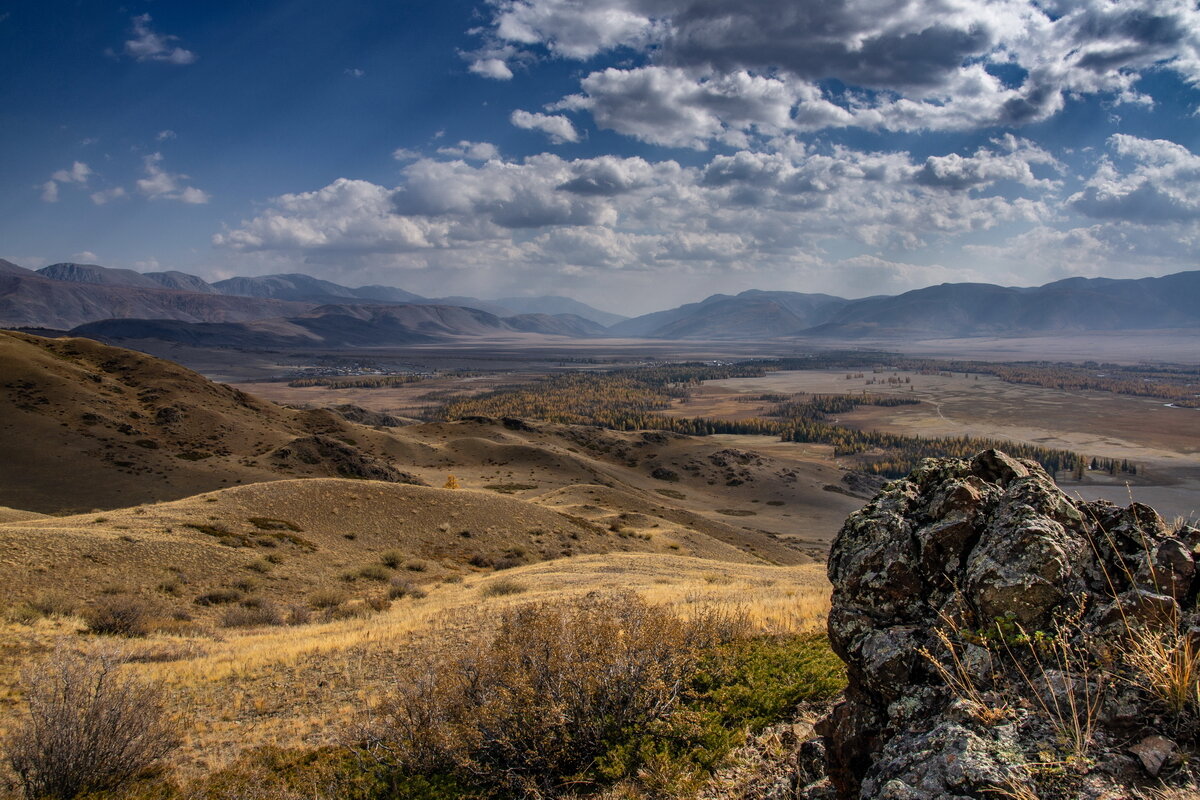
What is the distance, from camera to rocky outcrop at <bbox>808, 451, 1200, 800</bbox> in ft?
13.9

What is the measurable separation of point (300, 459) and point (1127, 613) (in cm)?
7506

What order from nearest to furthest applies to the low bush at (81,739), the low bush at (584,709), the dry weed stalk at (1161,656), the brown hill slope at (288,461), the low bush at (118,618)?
the dry weed stalk at (1161,656) < the low bush at (584,709) < the low bush at (81,739) < the low bush at (118,618) < the brown hill slope at (288,461)

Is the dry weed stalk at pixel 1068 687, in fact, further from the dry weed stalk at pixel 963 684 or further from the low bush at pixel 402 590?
the low bush at pixel 402 590

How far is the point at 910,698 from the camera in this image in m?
5.66

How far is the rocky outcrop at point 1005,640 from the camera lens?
167 inches

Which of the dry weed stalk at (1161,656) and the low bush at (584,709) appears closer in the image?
the dry weed stalk at (1161,656)

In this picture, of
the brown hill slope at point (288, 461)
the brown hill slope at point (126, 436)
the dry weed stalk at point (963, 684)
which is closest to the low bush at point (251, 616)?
the dry weed stalk at point (963, 684)

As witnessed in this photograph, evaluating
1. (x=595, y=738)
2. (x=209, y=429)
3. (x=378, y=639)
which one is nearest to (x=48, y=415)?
(x=209, y=429)

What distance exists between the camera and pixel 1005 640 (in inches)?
207

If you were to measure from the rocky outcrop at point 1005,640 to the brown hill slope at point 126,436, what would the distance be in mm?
63117

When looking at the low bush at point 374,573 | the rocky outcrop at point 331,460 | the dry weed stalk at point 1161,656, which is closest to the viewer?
the dry weed stalk at point 1161,656

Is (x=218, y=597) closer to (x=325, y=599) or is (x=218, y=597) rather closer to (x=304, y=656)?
(x=325, y=599)

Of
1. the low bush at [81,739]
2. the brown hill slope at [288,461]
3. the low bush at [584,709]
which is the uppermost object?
the low bush at [584,709]

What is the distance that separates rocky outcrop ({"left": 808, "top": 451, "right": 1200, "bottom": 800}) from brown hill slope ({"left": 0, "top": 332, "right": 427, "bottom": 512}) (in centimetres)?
6312
